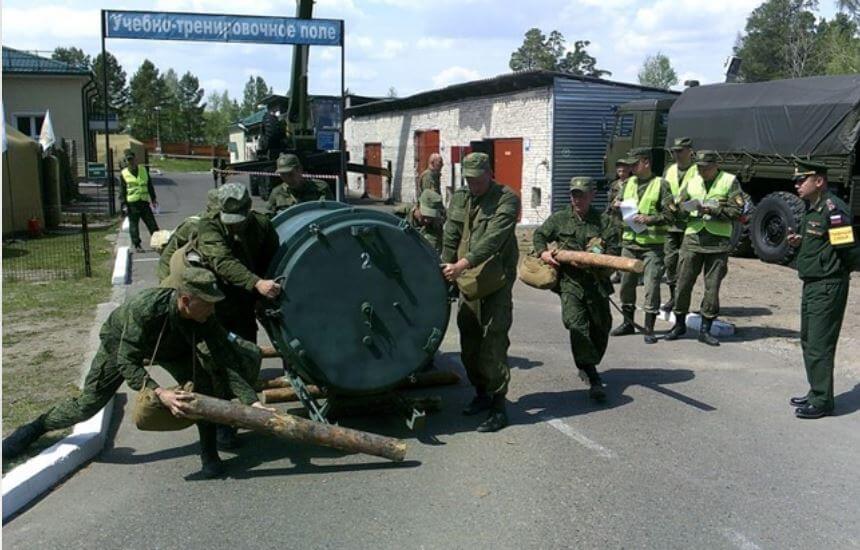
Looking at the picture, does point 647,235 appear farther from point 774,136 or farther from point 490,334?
point 774,136

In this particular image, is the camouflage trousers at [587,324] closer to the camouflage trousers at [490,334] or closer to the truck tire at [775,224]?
the camouflage trousers at [490,334]

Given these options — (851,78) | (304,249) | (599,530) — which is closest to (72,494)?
(304,249)

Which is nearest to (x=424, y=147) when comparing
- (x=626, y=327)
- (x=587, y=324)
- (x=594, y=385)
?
(x=626, y=327)

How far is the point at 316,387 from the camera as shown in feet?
19.3

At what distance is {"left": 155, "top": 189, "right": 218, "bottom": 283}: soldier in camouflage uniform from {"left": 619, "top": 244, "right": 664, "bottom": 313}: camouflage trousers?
15.6 ft

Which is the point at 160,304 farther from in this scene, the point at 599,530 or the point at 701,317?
the point at 701,317

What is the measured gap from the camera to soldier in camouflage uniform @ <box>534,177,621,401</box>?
663 centimetres

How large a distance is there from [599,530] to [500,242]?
2.23 metres

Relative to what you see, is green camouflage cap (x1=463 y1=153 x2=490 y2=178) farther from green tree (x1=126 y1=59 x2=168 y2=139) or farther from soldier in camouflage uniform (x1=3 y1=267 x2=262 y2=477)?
green tree (x1=126 y1=59 x2=168 y2=139)

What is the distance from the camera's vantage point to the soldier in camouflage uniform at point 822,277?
6125 millimetres

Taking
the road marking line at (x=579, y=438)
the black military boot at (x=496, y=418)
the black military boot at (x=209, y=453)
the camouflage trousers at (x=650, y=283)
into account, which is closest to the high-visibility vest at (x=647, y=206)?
the camouflage trousers at (x=650, y=283)

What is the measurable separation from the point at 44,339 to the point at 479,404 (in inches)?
198

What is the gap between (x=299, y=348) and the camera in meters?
5.34

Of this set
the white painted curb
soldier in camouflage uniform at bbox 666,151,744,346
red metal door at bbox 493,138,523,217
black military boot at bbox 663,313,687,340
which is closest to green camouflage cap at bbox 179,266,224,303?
the white painted curb
